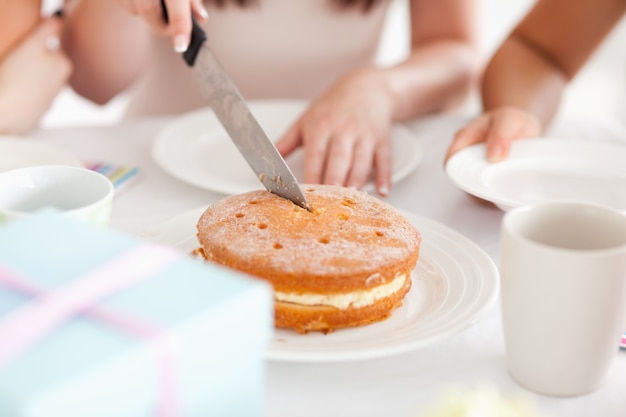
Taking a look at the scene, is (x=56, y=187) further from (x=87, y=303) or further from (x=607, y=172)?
(x=607, y=172)

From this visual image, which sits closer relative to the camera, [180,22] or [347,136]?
[180,22]

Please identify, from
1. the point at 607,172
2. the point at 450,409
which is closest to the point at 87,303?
the point at 450,409

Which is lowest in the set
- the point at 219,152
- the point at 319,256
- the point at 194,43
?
the point at 219,152

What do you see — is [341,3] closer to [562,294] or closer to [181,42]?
[181,42]

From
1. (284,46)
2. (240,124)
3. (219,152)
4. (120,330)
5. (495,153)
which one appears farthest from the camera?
(284,46)

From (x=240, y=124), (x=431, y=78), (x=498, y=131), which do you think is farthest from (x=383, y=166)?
(x=431, y=78)

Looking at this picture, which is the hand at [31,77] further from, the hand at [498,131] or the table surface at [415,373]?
the hand at [498,131]

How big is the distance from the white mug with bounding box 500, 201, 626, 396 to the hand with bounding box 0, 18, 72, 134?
0.98m

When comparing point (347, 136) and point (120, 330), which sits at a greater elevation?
point (120, 330)

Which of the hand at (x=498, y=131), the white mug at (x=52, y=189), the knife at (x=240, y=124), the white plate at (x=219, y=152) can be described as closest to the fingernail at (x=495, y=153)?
the hand at (x=498, y=131)

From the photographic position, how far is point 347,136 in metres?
1.26

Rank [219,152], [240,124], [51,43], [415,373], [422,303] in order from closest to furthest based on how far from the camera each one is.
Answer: [415,373] → [422,303] → [240,124] → [219,152] → [51,43]

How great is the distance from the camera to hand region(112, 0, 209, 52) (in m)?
1.08

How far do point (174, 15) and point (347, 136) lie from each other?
13.1 inches
